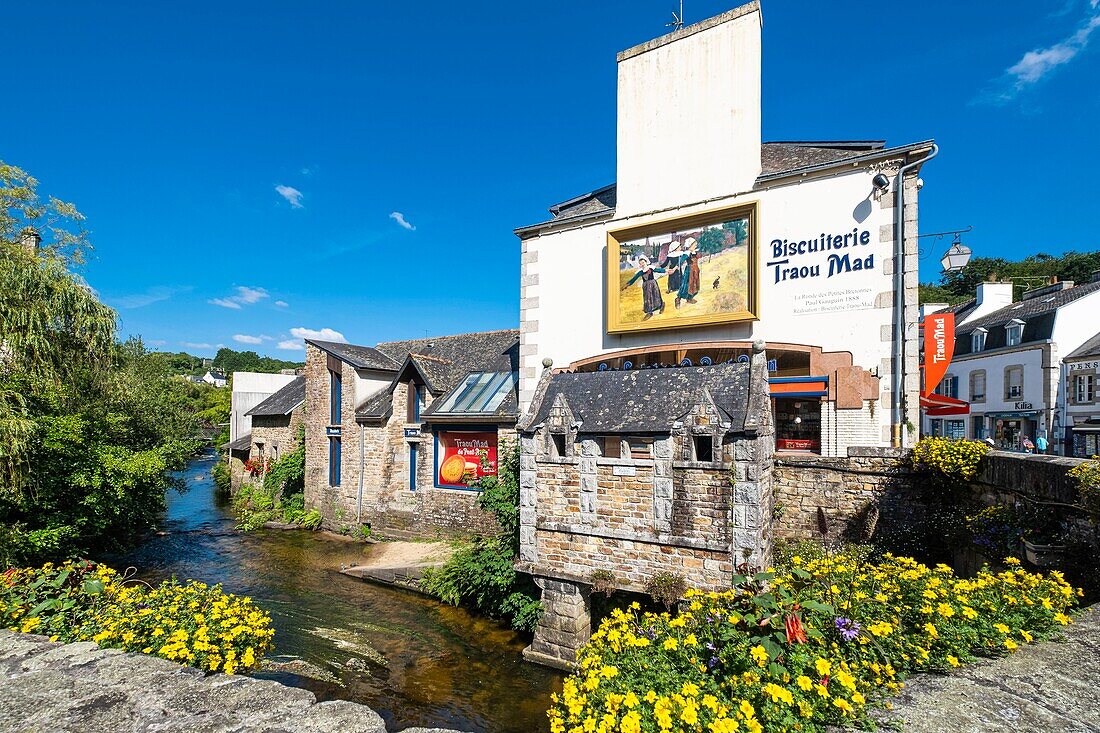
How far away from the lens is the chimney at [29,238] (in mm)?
11573

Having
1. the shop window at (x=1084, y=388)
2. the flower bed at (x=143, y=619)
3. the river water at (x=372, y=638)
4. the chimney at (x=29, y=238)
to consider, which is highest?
the chimney at (x=29, y=238)

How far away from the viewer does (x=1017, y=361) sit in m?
24.1

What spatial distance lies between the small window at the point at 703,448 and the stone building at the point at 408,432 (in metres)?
7.33

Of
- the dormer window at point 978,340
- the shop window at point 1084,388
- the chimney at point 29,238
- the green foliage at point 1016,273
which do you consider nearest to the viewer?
the chimney at point 29,238

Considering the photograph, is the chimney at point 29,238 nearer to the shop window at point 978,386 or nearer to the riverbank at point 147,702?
the riverbank at point 147,702

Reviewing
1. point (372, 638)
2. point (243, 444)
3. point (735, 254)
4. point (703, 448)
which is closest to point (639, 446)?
point (703, 448)

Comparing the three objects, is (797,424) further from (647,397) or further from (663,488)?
(663,488)

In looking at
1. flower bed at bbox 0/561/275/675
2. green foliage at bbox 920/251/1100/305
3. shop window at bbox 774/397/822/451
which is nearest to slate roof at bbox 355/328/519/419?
shop window at bbox 774/397/822/451

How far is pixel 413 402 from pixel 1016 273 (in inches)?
2574

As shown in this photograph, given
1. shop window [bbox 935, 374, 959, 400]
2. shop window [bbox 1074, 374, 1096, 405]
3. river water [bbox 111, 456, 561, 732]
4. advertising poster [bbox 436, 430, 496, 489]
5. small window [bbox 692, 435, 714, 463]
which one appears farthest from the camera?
shop window [bbox 935, 374, 959, 400]

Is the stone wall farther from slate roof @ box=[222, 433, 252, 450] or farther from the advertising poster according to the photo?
slate roof @ box=[222, 433, 252, 450]

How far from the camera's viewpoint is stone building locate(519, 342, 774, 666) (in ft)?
26.4

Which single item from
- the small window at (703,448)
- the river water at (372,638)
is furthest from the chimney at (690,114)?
the river water at (372,638)

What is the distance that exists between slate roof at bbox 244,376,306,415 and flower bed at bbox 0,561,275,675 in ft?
60.1
